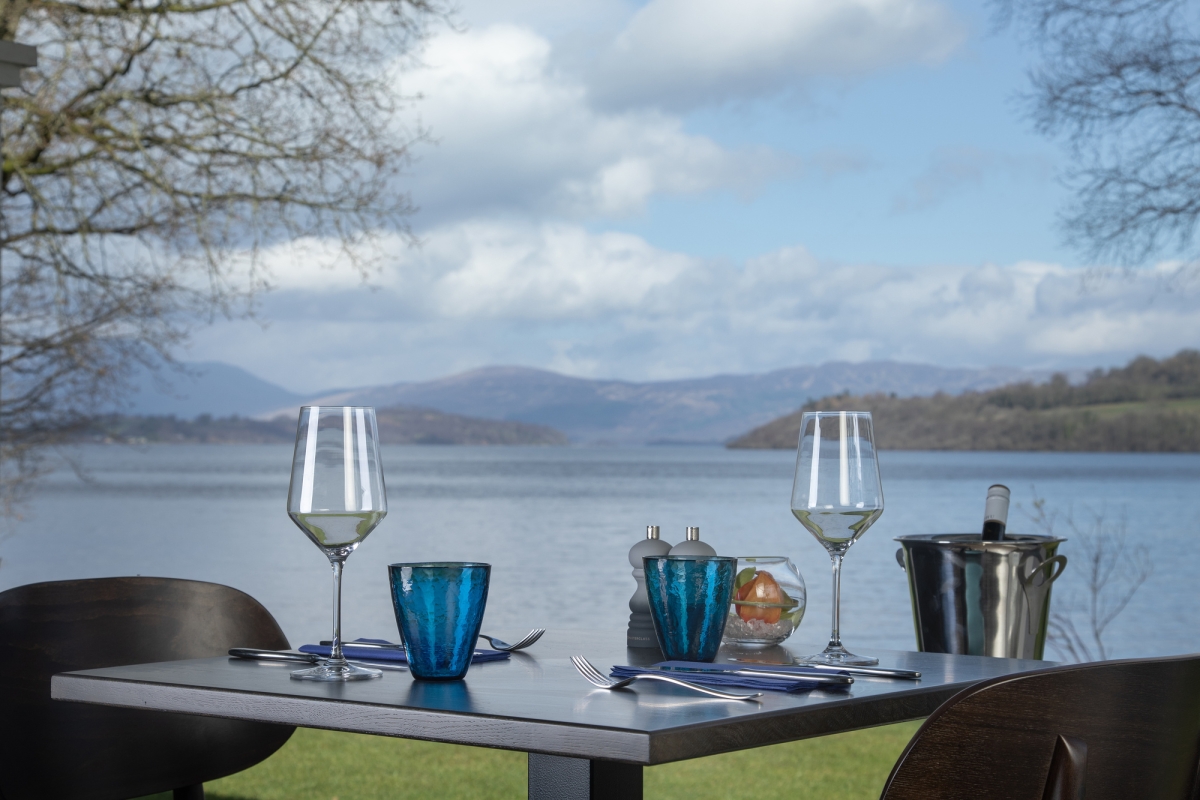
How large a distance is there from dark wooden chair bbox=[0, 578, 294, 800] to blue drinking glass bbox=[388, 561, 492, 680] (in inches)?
34.9

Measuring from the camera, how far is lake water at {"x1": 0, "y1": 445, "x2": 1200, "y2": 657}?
16.0 meters

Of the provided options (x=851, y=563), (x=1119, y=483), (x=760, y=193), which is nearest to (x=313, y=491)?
(x=851, y=563)

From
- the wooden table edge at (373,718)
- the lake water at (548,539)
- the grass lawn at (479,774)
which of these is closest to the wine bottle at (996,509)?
the lake water at (548,539)

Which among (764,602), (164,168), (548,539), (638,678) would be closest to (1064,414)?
(548,539)

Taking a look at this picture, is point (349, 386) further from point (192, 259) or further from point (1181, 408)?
point (192, 259)

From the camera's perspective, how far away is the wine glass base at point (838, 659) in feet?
5.22

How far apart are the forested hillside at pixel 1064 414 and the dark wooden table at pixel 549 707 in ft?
41.7

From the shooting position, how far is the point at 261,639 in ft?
7.29

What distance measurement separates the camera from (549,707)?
3.87 ft

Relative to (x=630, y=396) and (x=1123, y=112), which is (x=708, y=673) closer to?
(x=1123, y=112)

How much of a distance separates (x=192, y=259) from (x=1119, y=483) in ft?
168

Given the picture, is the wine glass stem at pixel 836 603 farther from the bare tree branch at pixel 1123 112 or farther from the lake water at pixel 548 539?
the bare tree branch at pixel 1123 112

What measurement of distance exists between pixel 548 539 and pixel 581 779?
25.0 meters

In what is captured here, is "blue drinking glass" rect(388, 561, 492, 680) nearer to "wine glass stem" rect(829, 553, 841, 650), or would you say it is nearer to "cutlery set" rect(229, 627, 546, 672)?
"cutlery set" rect(229, 627, 546, 672)
